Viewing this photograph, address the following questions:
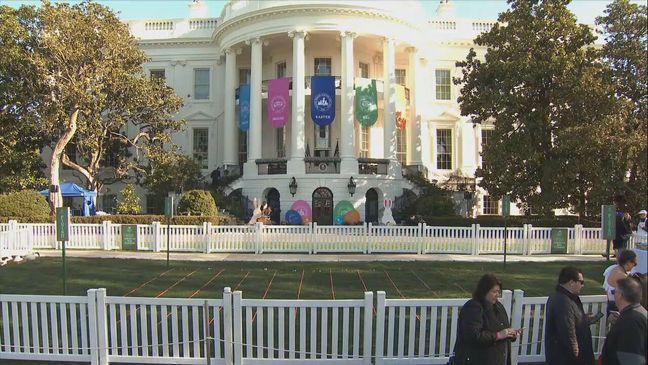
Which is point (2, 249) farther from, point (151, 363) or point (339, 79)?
point (339, 79)

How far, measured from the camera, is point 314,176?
2712 cm

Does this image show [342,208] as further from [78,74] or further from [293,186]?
[78,74]

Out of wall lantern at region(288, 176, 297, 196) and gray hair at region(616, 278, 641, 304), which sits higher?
wall lantern at region(288, 176, 297, 196)

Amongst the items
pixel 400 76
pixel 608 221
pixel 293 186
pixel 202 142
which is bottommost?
pixel 608 221

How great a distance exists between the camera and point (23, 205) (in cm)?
2100

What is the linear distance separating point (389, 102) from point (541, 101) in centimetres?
922

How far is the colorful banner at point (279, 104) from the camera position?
28.0m

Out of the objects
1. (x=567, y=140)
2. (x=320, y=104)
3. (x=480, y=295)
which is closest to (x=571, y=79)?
(x=567, y=140)

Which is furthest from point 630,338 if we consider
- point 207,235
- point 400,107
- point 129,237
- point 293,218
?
point 400,107

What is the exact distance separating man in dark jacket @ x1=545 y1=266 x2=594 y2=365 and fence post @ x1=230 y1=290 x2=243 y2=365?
3.13 metres

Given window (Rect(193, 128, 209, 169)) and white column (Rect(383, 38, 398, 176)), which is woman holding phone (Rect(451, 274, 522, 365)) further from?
window (Rect(193, 128, 209, 169))

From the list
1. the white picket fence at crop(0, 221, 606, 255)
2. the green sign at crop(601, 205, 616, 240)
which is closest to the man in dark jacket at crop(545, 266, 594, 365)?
the green sign at crop(601, 205, 616, 240)

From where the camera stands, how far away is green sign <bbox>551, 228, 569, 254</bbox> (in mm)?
16453

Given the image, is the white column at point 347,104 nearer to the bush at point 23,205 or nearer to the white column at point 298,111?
the white column at point 298,111
